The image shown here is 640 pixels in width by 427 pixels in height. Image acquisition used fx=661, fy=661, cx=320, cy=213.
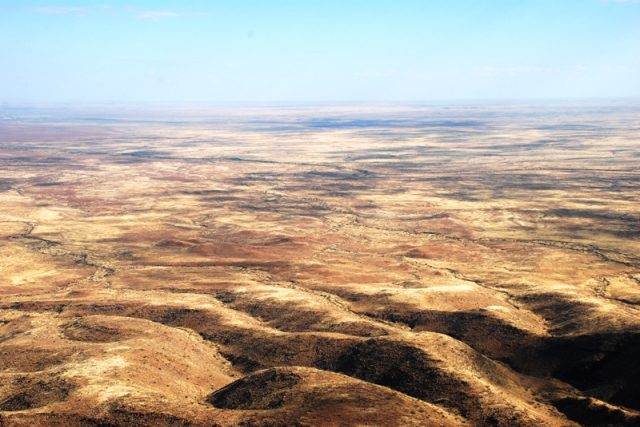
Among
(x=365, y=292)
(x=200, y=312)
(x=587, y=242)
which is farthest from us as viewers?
(x=587, y=242)

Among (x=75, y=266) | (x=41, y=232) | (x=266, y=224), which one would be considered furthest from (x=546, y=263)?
(x=41, y=232)

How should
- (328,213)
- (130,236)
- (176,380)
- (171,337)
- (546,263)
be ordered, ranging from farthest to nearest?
(328,213), (130,236), (546,263), (171,337), (176,380)

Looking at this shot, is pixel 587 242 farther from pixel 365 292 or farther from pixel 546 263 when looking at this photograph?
pixel 365 292

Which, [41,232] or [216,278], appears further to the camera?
A: [41,232]

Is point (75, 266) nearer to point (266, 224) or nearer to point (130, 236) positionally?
point (130, 236)

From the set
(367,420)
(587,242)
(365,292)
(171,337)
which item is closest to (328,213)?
(587,242)

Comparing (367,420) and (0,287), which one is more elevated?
(367,420)
